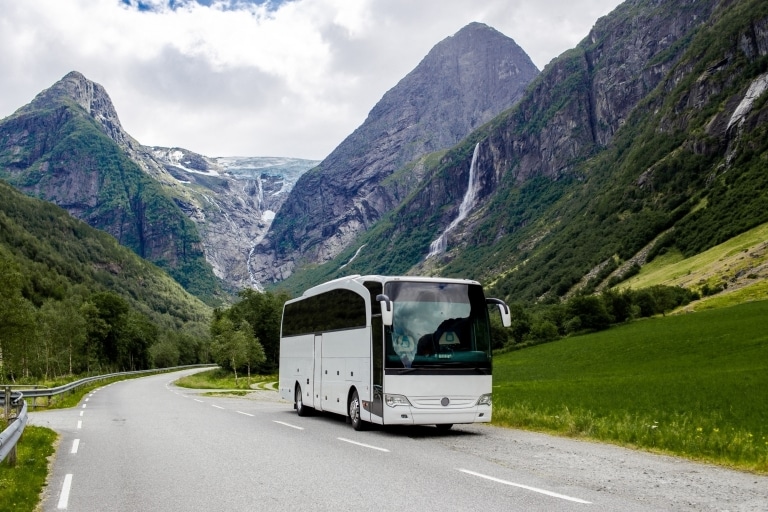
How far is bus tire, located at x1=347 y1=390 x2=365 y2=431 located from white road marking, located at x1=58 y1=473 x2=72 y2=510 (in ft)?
29.8

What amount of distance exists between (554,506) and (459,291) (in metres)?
10.7

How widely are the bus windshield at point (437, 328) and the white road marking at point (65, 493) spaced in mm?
8667

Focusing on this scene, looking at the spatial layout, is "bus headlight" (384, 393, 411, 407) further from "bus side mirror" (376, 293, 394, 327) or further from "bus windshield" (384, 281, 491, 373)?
"bus side mirror" (376, 293, 394, 327)

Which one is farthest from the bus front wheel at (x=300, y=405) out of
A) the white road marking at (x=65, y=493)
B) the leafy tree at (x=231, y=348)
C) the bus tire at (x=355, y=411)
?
the leafy tree at (x=231, y=348)

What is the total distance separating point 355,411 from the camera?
65.7 ft

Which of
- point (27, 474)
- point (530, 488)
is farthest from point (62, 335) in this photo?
point (530, 488)

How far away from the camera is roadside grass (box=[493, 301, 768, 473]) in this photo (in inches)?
624

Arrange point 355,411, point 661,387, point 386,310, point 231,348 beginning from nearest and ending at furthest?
point 386,310
point 355,411
point 661,387
point 231,348

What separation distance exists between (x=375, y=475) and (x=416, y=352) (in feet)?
23.0

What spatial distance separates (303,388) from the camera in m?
26.0

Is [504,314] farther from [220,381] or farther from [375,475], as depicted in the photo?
[220,381]

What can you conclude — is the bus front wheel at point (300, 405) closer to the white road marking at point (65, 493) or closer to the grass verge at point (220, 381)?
the white road marking at point (65, 493)

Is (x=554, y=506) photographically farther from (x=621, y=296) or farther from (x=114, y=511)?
(x=621, y=296)

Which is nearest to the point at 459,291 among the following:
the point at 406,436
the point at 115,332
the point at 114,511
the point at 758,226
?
the point at 406,436
